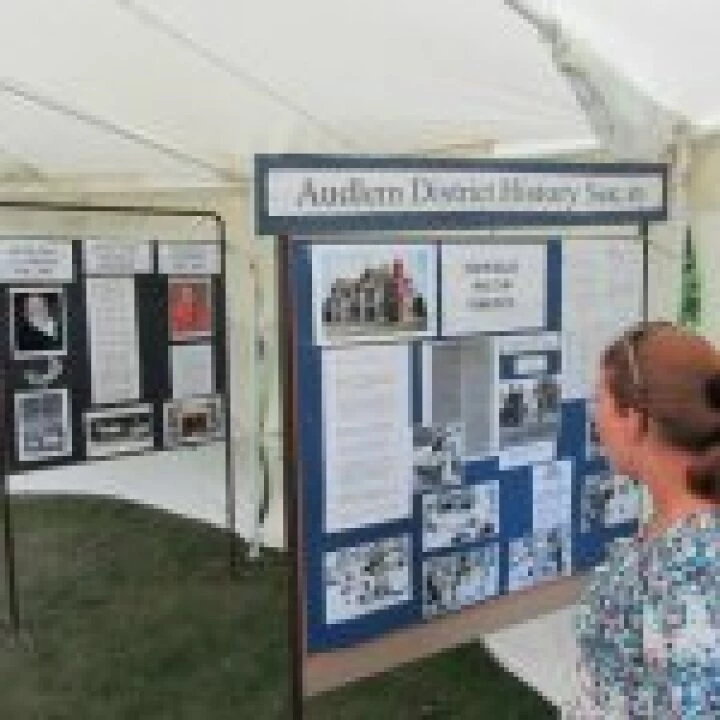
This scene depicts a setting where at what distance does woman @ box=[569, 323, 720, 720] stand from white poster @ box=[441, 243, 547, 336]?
37.9 inches

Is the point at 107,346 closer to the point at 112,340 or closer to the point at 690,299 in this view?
the point at 112,340

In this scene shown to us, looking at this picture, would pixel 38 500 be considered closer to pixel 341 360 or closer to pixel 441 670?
pixel 441 670

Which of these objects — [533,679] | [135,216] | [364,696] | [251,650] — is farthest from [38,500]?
[533,679]

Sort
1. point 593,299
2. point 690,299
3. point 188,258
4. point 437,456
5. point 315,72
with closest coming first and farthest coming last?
point 437,456
point 593,299
point 690,299
point 315,72
point 188,258

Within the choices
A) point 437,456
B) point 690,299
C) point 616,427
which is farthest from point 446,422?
point 616,427

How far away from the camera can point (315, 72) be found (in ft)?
11.4

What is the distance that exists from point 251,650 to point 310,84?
6.94 feet

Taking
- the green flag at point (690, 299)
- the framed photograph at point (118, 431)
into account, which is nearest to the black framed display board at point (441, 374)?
the green flag at point (690, 299)

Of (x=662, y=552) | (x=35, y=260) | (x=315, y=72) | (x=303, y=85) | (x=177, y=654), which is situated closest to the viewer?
(x=662, y=552)

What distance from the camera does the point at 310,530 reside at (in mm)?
2309

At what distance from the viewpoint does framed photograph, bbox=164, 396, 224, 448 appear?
4504mm

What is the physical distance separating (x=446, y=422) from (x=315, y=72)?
4.70ft

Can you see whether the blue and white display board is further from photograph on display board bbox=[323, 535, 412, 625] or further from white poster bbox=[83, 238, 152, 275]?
white poster bbox=[83, 238, 152, 275]

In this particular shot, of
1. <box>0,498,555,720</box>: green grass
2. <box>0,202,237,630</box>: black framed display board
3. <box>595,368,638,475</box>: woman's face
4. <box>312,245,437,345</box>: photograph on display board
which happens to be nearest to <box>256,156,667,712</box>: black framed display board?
<box>312,245,437,345</box>: photograph on display board
